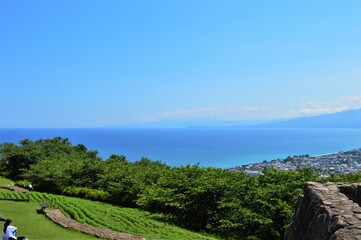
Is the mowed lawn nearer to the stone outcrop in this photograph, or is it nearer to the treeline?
the treeline

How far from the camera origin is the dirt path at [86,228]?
50.3 feet

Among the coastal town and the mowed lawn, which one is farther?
the coastal town

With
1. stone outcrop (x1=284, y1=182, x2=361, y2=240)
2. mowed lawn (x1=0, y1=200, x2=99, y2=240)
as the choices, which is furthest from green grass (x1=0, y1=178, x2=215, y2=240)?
stone outcrop (x1=284, y1=182, x2=361, y2=240)

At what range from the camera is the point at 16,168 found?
44656 millimetres

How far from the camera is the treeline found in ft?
68.3

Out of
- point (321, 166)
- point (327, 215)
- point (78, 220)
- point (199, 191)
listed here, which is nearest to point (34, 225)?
point (78, 220)

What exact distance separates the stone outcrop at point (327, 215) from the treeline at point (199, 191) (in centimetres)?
1190

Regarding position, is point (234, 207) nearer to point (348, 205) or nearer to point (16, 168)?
point (348, 205)

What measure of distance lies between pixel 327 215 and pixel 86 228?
12436mm

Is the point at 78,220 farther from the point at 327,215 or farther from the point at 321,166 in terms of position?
the point at 321,166

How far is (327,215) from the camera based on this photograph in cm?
625

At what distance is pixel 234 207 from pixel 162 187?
722cm

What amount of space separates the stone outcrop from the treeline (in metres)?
11.9

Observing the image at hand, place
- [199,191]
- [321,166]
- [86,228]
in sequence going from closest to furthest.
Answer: [86,228] → [199,191] → [321,166]
